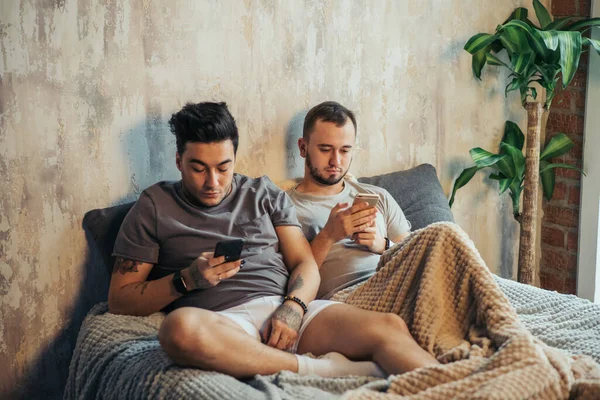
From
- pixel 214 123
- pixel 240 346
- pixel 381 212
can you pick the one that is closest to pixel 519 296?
pixel 381 212

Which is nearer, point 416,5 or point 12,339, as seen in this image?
point 12,339

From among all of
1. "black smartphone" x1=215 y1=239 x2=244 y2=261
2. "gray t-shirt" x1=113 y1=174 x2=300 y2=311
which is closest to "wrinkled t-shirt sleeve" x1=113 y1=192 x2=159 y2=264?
"gray t-shirt" x1=113 y1=174 x2=300 y2=311

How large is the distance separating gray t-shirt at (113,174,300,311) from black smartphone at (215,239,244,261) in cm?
21

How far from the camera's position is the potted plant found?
259 centimetres

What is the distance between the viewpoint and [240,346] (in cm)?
162

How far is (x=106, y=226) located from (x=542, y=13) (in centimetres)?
204

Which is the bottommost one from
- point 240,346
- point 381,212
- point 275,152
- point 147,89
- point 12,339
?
point 12,339

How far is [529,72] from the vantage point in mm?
2768

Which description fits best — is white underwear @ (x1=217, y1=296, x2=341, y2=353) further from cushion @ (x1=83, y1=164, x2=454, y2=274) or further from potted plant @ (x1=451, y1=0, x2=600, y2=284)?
potted plant @ (x1=451, y1=0, x2=600, y2=284)

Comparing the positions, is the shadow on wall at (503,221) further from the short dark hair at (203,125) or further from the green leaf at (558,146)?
the short dark hair at (203,125)

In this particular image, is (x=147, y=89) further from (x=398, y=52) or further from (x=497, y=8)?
(x=497, y=8)

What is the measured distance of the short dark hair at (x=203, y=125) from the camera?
6.33 ft

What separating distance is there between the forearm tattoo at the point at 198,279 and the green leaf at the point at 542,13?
196 cm

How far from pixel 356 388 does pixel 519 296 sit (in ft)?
2.43
